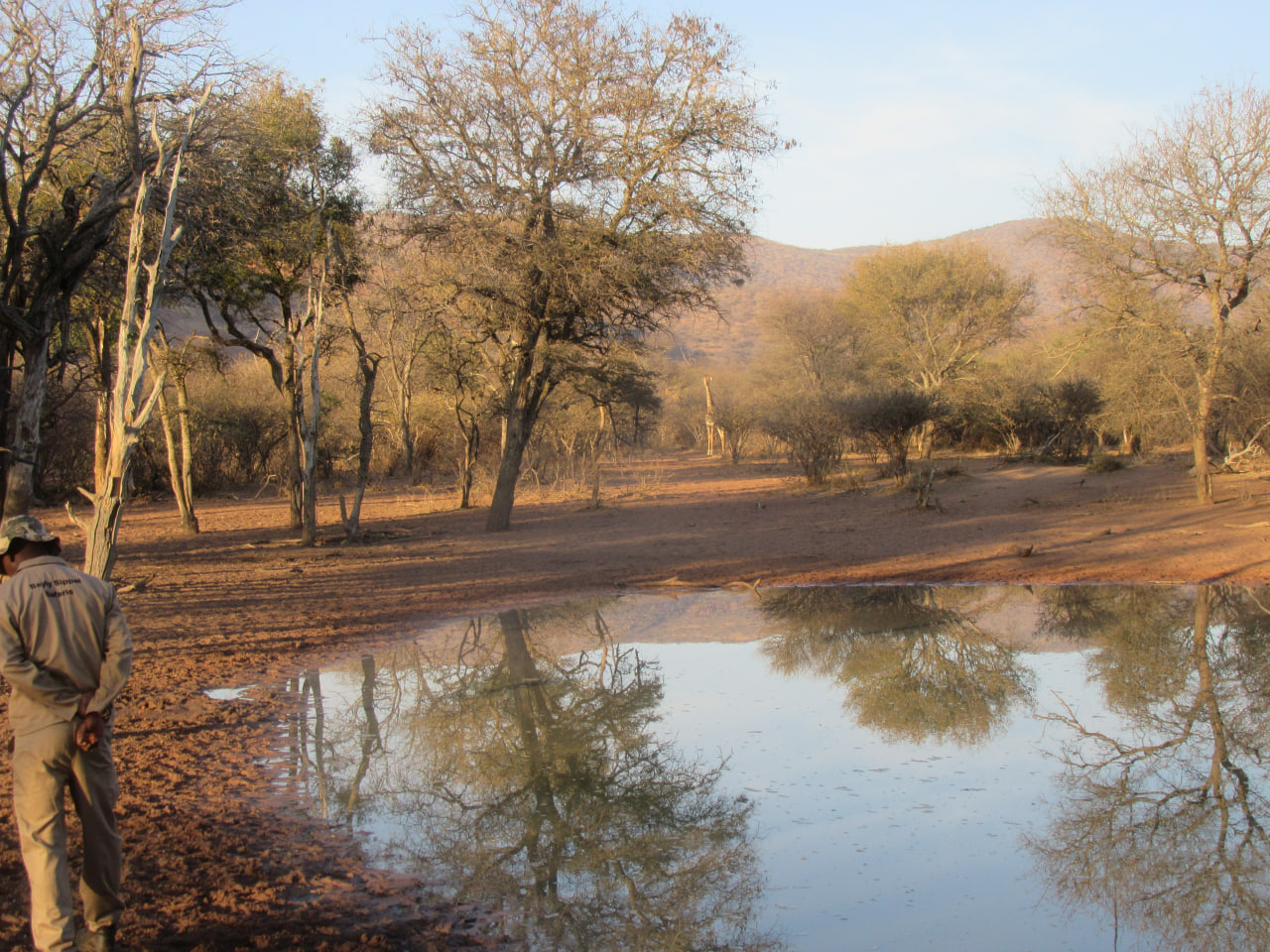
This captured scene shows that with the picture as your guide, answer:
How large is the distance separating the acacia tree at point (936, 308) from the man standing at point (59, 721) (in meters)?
34.7

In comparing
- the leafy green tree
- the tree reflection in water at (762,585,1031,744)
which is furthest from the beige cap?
the leafy green tree

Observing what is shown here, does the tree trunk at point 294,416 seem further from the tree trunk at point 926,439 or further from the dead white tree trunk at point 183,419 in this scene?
the tree trunk at point 926,439

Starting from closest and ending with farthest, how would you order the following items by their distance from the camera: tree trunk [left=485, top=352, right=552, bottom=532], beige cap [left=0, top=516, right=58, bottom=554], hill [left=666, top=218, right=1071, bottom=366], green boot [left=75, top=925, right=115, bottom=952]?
green boot [left=75, top=925, right=115, bottom=952] → beige cap [left=0, top=516, right=58, bottom=554] → tree trunk [left=485, top=352, right=552, bottom=532] → hill [left=666, top=218, right=1071, bottom=366]

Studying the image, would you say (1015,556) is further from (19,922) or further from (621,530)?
(19,922)

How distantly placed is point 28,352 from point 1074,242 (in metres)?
17.2

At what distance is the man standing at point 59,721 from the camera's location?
3.37 meters

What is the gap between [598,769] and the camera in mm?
5895

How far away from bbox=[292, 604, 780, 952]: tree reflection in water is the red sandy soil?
387mm

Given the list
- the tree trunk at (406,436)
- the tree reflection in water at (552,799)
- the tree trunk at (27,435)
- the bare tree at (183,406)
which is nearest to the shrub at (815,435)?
the tree trunk at (406,436)

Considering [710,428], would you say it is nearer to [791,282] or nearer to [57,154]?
[57,154]

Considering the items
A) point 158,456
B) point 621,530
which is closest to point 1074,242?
point 621,530

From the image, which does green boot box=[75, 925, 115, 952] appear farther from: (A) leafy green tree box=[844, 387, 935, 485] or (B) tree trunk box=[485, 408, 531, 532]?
(A) leafy green tree box=[844, 387, 935, 485]

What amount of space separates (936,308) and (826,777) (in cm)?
3619

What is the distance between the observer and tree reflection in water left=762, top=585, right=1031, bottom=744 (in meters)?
6.81
